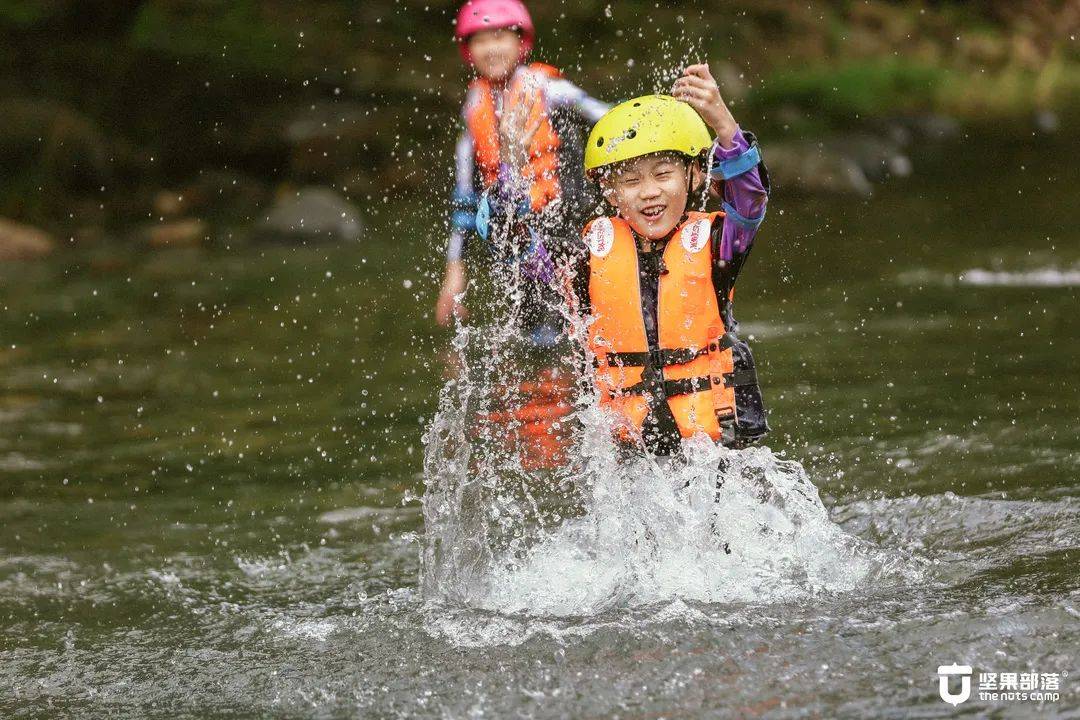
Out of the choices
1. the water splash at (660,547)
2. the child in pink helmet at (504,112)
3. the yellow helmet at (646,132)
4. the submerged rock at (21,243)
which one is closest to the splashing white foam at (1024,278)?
the child in pink helmet at (504,112)

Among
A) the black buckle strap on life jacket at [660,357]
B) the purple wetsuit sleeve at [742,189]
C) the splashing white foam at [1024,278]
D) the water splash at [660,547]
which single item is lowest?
Answer: the water splash at [660,547]

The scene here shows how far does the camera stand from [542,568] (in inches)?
206

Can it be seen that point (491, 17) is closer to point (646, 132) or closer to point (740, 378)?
point (646, 132)

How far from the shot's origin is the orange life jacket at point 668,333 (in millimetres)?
4945

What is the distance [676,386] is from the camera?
16.3 ft

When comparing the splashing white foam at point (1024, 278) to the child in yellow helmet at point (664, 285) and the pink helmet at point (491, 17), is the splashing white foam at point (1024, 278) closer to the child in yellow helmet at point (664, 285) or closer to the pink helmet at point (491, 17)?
the pink helmet at point (491, 17)

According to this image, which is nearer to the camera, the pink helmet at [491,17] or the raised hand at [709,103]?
the raised hand at [709,103]

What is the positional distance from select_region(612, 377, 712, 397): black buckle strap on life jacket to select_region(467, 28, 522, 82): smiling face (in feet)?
8.09

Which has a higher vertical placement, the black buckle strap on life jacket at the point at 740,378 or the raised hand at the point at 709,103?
the raised hand at the point at 709,103

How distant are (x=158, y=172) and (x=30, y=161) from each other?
5.33 ft

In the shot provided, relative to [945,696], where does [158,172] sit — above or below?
above

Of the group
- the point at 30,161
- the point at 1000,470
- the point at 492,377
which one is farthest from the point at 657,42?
the point at 1000,470

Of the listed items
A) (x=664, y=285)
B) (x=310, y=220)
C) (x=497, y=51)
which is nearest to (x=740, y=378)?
(x=664, y=285)

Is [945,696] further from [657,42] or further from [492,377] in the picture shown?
[657,42]
